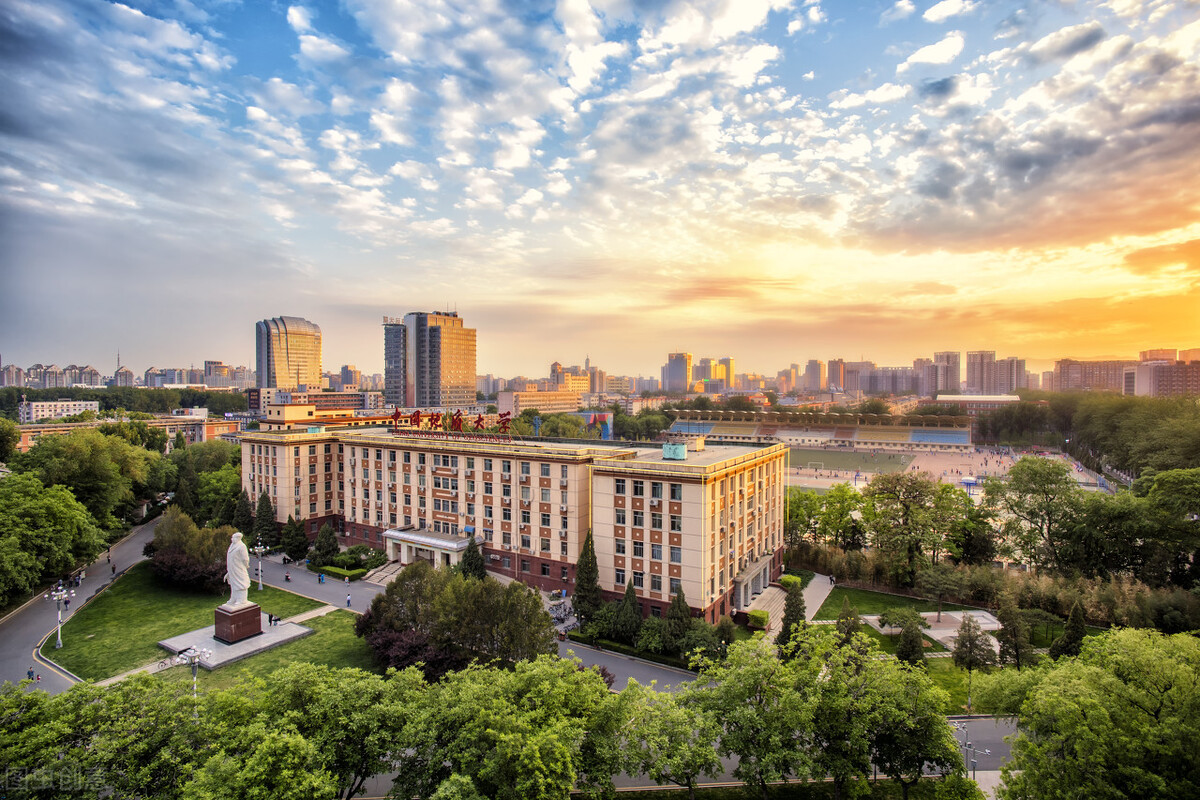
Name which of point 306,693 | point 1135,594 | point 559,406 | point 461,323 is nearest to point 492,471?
point 306,693

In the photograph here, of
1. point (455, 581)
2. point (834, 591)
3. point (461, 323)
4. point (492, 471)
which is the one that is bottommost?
point (834, 591)

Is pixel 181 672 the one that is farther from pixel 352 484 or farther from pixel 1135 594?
pixel 1135 594

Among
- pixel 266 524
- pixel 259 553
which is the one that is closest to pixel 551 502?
pixel 259 553

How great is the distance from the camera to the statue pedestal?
1079 inches

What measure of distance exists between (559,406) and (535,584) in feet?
443

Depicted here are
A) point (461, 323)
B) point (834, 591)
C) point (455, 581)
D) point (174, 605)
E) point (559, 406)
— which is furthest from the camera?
point (559, 406)

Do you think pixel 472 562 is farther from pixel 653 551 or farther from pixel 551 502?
pixel 653 551

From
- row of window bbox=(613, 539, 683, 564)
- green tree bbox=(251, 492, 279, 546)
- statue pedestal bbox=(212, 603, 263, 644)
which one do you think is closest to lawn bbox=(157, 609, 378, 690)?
statue pedestal bbox=(212, 603, 263, 644)

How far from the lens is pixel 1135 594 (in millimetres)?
27891

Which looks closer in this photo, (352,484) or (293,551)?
(293,551)

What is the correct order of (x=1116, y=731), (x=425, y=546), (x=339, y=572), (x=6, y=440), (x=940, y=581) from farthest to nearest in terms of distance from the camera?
1. (x=6, y=440)
2. (x=339, y=572)
3. (x=425, y=546)
4. (x=940, y=581)
5. (x=1116, y=731)

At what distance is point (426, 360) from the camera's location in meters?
140

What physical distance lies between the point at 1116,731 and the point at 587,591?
65.6ft

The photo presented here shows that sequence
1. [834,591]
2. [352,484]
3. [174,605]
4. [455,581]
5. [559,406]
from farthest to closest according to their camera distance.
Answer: [559,406]
[352,484]
[834,591]
[174,605]
[455,581]
